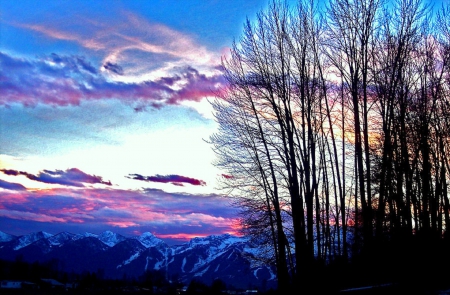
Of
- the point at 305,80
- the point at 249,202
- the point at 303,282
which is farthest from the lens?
the point at 249,202

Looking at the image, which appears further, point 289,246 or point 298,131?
point 289,246

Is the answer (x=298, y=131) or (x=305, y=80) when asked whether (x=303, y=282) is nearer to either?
(x=298, y=131)

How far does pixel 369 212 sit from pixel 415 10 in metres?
9.23

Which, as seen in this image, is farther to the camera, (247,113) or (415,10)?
(247,113)

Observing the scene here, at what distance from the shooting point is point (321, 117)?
74.6ft

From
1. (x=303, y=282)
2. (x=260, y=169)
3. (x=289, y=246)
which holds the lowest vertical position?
(x=303, y=282)

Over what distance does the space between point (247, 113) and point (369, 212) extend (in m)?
8.03

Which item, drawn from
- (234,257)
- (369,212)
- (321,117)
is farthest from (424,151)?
(234,257)

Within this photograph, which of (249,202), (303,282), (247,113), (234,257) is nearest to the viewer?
(303,282)

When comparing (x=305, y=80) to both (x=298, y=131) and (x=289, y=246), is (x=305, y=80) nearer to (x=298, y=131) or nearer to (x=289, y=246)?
(x=298, y=131)

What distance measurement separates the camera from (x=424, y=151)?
2334 centimetres

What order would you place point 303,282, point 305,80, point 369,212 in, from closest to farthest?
point 369,212 → point 303,282 → point 305,80

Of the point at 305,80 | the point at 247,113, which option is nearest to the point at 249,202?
the point at 247,113

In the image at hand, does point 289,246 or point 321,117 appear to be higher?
point 321,117
